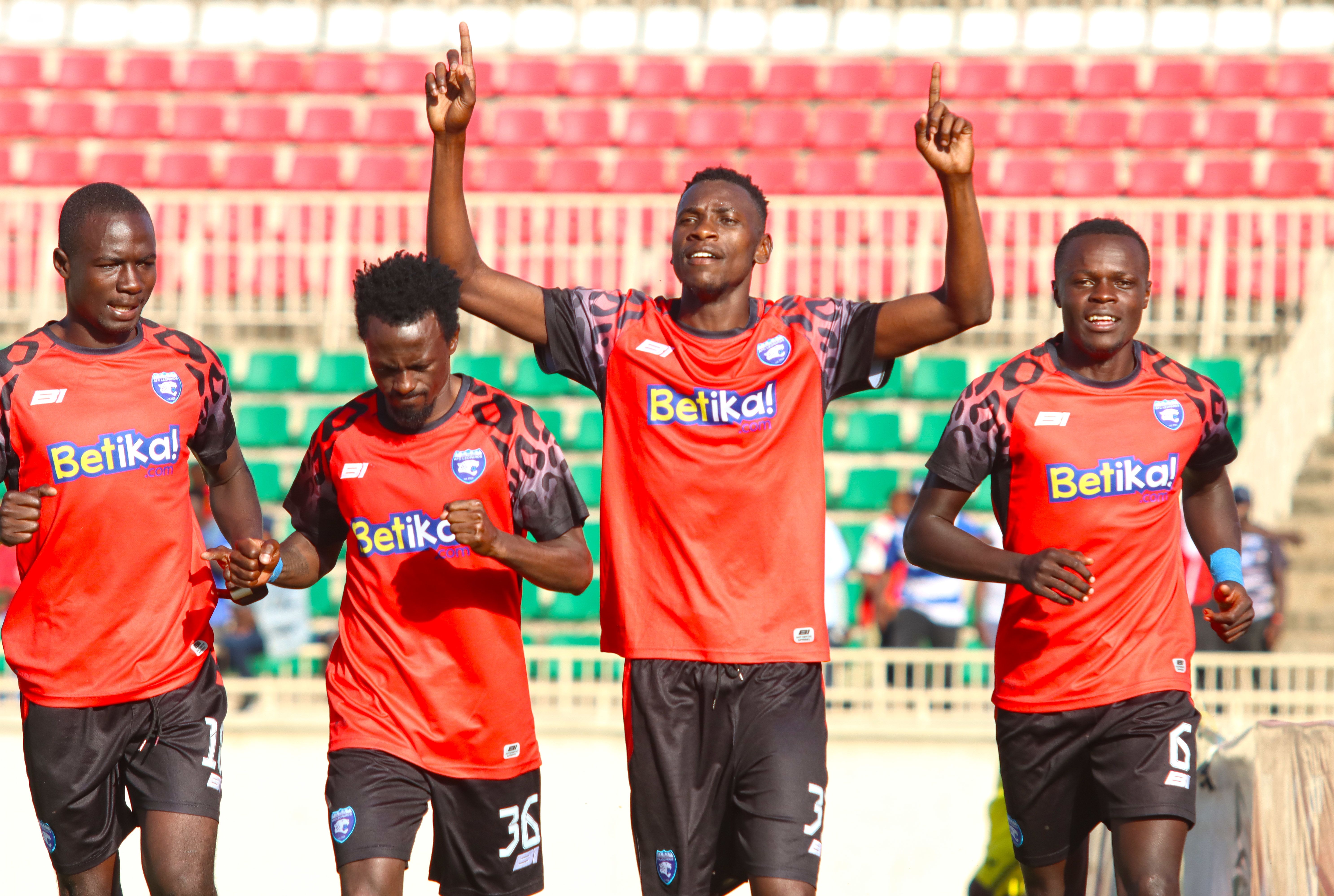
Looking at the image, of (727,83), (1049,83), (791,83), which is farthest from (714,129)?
(1049,83)

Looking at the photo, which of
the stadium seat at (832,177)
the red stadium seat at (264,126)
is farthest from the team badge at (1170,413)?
the red stadium seat at (264,126)

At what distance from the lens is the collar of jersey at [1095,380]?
5172mm

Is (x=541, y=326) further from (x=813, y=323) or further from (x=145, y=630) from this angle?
(x=145, y=630)

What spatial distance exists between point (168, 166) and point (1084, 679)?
559 inches

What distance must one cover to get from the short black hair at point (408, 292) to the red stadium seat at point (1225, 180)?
12.9 meters

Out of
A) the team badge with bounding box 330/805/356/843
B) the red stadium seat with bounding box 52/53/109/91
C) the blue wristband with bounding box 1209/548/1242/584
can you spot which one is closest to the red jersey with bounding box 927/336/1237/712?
the blue wristband with bounding box 1209/548/1242/584

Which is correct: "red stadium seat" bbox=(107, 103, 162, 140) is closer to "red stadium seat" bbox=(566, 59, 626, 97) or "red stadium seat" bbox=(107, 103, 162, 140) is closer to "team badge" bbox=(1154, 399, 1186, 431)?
"red stadium seat" bbox=(566, 59, 626, 97)

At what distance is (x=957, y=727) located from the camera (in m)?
8.88

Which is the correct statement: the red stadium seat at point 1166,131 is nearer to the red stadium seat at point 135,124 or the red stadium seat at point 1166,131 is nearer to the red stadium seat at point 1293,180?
the red stadium seat at point 1293,180

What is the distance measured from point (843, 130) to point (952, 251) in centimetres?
1275

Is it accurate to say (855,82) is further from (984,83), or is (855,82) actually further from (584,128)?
(584,128)

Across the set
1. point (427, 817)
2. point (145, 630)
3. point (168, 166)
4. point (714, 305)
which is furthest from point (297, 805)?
point (168, 166)

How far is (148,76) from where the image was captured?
59.6 ft

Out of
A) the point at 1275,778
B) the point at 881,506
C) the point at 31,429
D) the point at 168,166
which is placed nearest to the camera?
the point at 31,429
